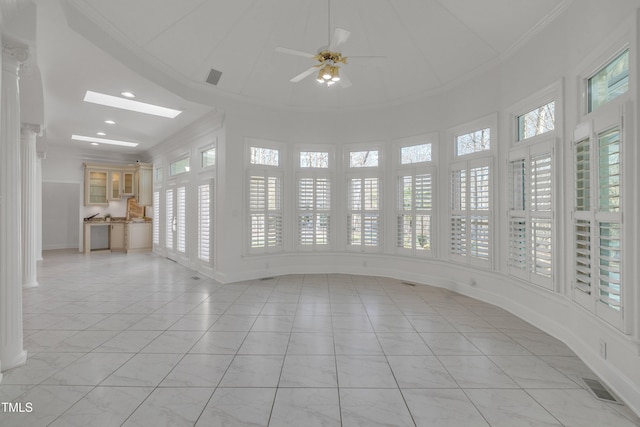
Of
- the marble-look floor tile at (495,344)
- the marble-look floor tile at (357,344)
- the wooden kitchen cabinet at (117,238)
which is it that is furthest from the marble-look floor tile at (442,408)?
the wooden kitchen cabinet at (117,238)

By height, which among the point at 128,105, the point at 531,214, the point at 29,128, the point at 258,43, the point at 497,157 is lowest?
the point at 531,214

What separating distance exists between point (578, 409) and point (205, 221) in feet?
18.6

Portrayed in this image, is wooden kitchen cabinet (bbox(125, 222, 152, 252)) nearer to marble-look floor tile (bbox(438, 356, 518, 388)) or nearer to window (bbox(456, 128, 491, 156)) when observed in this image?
window (bbox(456, 128, 491, 156))

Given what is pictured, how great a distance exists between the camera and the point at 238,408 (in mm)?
1979

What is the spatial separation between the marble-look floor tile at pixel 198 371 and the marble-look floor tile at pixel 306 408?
1.91 ft

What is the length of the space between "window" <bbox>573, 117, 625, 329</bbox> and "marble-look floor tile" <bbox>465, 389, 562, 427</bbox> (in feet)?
2.86

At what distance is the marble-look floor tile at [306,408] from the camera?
6.08 feet

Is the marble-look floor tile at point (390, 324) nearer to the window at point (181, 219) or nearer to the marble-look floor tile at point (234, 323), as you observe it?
the marble-look floor tile at point (234, 323)

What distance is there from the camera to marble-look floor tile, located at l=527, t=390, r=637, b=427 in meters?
1.86

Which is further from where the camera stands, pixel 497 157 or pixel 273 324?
pixel 497 157

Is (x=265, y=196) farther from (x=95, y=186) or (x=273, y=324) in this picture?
(x=95, y=186)

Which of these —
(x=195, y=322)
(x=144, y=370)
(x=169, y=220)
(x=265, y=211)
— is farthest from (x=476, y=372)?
(x=169, y=220)

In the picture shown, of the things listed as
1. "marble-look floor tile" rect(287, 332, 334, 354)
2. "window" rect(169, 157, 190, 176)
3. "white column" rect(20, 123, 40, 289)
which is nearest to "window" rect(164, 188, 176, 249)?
"window" rect(169, 157, 190, 176)

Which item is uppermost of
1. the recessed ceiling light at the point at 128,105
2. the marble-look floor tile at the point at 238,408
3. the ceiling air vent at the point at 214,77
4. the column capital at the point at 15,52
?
the ceiling air vent at the point at 214,77
